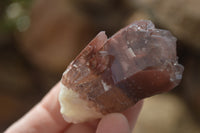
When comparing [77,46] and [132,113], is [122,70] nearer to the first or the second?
[132,113]

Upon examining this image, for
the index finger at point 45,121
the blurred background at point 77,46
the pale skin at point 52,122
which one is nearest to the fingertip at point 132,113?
the pale skin at point 52,122

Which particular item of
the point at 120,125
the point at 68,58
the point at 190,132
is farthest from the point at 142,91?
the point at 68,58

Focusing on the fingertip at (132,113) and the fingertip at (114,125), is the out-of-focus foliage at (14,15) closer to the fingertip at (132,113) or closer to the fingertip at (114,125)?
the fingertip at (132,113)

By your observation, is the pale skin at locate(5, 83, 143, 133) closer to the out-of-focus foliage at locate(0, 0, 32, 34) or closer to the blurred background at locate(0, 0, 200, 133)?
the blurred background at locate(0, 0, 200, 133)

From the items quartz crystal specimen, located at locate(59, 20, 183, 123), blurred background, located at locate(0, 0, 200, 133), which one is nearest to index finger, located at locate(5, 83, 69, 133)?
quartz crystal specimen, located at locate(59, 20, 183, 123)

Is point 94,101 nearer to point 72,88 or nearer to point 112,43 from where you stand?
point 72,88

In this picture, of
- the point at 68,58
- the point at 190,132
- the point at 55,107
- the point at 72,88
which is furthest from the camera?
the point at 68,58

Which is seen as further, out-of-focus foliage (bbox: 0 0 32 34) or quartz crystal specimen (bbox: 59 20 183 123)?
out-of-focus foliage (bbox: 0 0 32 34)
